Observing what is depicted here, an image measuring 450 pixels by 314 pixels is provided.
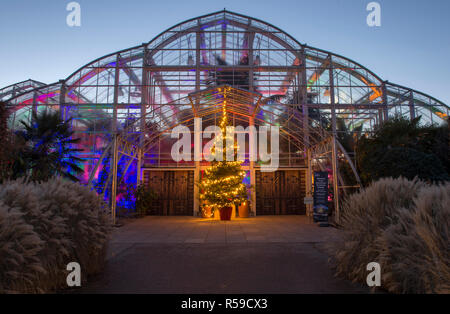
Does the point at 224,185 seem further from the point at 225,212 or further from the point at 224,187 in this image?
the point at 225,212

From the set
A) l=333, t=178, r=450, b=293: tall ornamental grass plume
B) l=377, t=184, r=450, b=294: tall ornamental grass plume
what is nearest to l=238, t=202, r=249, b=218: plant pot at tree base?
l=333, t=178, r=450, b=293: tall ornamental grass plume

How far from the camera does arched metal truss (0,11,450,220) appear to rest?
1373 cm

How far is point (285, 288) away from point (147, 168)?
12155 millimetres

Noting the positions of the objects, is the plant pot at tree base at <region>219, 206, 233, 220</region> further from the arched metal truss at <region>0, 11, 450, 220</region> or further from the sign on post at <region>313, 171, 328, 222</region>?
the arched metal truss at <region>0, 11, 450, 220</region>

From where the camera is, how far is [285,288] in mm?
3656

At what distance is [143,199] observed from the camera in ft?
43.6

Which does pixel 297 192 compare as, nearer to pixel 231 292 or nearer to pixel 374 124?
pixel 374 124

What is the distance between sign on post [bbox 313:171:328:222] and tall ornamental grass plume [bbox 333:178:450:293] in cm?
664

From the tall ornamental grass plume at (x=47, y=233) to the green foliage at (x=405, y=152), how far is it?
26.8 ft

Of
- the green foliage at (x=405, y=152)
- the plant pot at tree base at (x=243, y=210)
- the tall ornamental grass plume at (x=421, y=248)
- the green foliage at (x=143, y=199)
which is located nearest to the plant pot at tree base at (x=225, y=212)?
the plant pot at tree base at (x=243, y=210)

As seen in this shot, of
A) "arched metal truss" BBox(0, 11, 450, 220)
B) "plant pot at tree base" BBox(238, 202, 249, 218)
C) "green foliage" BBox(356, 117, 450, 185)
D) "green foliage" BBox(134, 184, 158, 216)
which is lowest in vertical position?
"plant pot at tree base" BBox(238, 202, 249, 218)

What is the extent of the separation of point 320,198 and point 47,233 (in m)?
10.1

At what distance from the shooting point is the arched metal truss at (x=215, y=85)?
45.0 feet

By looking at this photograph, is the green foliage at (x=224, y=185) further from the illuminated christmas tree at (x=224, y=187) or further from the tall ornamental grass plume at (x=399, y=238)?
the tall ornamental grass plume at (x=399, y=238)
